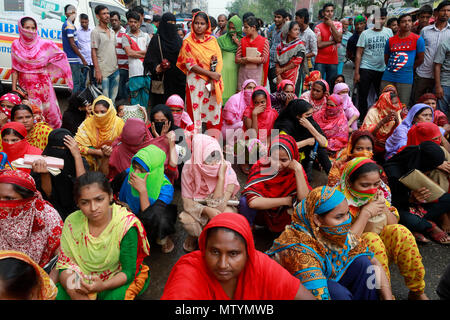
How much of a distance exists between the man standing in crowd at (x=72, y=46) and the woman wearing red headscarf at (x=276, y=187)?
4781 mm

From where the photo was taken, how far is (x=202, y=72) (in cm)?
486

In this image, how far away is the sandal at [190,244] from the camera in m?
2.99

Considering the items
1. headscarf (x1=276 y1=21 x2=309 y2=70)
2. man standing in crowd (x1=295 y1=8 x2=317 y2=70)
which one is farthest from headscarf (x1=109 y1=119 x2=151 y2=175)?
man standing in crowd (x1=295 y1=8 x2=317 y2=70)

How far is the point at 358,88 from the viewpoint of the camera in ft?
20.9

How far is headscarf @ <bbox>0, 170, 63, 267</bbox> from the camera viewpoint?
→ 2.13m

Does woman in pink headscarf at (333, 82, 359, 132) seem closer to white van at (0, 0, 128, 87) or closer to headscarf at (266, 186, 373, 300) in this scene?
headscarf at (266, 186, 373, 300)

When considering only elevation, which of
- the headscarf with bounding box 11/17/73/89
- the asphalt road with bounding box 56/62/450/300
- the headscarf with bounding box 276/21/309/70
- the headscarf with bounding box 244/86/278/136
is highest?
the headscarf with bounding box 276/21/309/70

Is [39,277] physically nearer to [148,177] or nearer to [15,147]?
[148,177]

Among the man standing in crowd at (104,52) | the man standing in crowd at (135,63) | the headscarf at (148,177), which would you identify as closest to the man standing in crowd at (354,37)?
the man standing in crowd at (135,63)

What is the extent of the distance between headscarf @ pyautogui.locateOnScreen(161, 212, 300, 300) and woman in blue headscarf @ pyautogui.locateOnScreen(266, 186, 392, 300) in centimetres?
24

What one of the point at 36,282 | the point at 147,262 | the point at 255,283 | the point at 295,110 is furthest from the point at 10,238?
the point at 295,110

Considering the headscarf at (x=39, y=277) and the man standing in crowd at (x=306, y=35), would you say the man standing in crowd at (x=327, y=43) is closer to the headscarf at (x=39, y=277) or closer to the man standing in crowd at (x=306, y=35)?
the man standing in crowd at (x=306, y=35)

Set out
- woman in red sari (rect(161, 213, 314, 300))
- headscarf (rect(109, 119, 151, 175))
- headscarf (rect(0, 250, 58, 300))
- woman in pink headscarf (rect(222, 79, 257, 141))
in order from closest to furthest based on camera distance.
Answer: headscarf (rect(0, 250, 58, 300)) < woman in red sari (rect(161, 213, 314, 300)) < headscarf (rect(109, 119, 151, 175)) < woman in pink headscarf (rect(222, 79, 257, 141))

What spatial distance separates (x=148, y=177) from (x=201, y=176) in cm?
51
